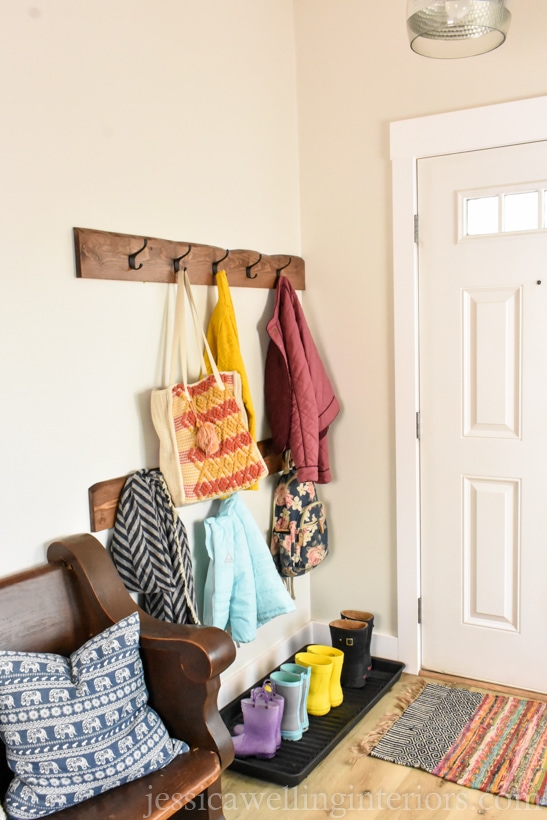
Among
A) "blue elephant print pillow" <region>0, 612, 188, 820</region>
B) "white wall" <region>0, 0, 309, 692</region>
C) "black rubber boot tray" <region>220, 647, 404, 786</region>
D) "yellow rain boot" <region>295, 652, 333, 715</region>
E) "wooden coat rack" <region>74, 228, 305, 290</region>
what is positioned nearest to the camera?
"blue elephant print pillow" <region>0, 612, 188, 820</region>

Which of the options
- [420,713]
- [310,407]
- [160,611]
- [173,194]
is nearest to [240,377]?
[310,407]

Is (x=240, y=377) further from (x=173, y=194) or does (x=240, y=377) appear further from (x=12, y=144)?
(x=12, y=144)

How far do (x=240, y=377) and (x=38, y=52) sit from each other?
1.08 m

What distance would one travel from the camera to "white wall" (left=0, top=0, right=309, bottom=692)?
195 cm

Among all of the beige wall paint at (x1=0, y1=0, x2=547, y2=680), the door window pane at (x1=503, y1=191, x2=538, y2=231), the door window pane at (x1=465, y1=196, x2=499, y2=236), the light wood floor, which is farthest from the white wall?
the door window pane at (x1=503, y1=191, x2=538, y2=231)

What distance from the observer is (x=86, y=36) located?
2129mm

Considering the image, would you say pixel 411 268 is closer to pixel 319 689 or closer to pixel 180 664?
pixel 319 689

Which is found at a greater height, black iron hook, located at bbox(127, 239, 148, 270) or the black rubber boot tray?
black iron hook, located at bbox(127, 239, 148, 270)

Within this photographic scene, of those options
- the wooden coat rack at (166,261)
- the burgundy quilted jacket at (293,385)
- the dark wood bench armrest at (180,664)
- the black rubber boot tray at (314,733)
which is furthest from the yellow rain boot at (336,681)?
the wooden coat rack at (166,261)

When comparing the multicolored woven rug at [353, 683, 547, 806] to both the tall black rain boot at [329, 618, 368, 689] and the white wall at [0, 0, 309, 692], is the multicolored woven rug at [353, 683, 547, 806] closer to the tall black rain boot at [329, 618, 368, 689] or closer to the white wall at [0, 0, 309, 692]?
the tall black rain boot at [329, 618, 368, 689]

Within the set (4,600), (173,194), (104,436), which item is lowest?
(4,600)

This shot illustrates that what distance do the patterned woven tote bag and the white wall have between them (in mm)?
74

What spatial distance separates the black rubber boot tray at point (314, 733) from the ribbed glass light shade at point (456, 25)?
6.56 feet

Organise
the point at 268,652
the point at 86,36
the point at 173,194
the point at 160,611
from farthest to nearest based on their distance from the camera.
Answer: the point at 268,652 → the point at 173,194 → the point at 160,611 → the point at 86,36
